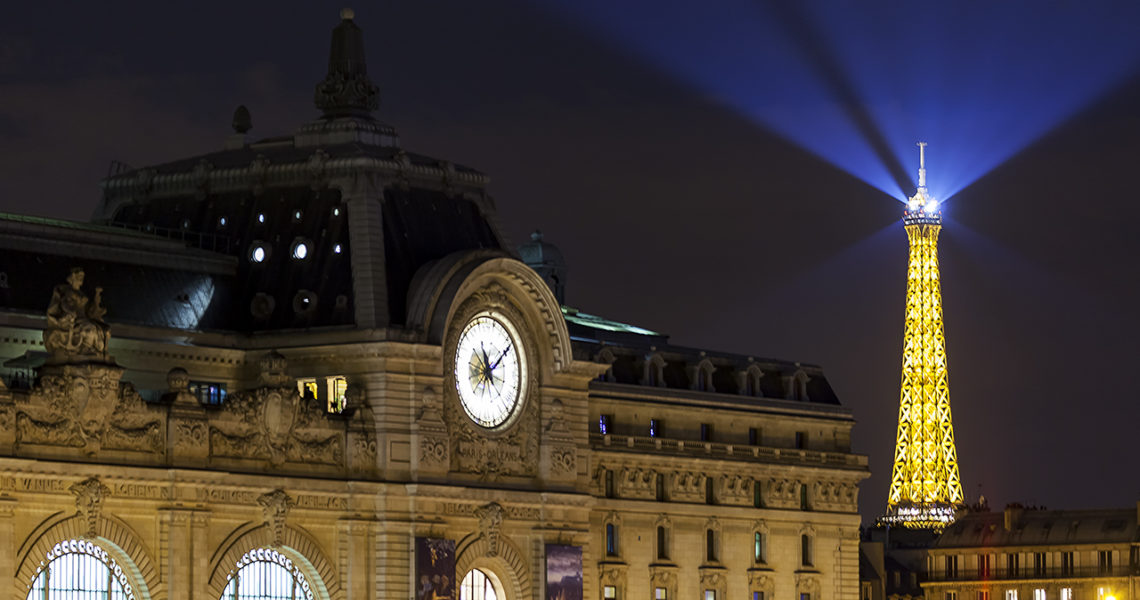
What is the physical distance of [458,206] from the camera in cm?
15225

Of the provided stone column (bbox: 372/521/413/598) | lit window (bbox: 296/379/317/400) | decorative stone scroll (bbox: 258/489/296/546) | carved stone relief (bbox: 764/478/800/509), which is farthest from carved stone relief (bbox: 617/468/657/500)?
decorative stone scroll (bbox: 258/489/296/546)

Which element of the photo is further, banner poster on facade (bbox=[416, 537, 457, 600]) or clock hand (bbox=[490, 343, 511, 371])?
clock hand (bbox=[490, 343, 511, 371])

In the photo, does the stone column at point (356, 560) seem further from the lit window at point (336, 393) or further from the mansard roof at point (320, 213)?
the mansard roof at point (320, 213)

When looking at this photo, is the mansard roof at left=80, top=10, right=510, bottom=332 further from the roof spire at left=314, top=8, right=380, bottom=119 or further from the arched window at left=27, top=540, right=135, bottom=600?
the arched window at left=27, top=540, right=135, bottom=600

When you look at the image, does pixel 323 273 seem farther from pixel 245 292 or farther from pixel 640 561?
pixel 640 561

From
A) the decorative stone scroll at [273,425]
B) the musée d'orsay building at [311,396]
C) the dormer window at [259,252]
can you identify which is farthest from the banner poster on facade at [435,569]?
the dormer window at [259,252]

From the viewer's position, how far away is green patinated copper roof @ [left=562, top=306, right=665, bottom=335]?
174 m

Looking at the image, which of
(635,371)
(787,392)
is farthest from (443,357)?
(787,392)

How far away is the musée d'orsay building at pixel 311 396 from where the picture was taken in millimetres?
129500

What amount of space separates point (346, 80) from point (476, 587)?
25448 millimetres

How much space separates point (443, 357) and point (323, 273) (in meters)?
6.86

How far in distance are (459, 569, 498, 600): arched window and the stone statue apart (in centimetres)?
2476

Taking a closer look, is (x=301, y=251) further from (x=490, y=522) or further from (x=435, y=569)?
(x=435, y=569)

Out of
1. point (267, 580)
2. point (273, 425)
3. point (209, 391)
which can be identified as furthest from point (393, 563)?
point (209, 391)
